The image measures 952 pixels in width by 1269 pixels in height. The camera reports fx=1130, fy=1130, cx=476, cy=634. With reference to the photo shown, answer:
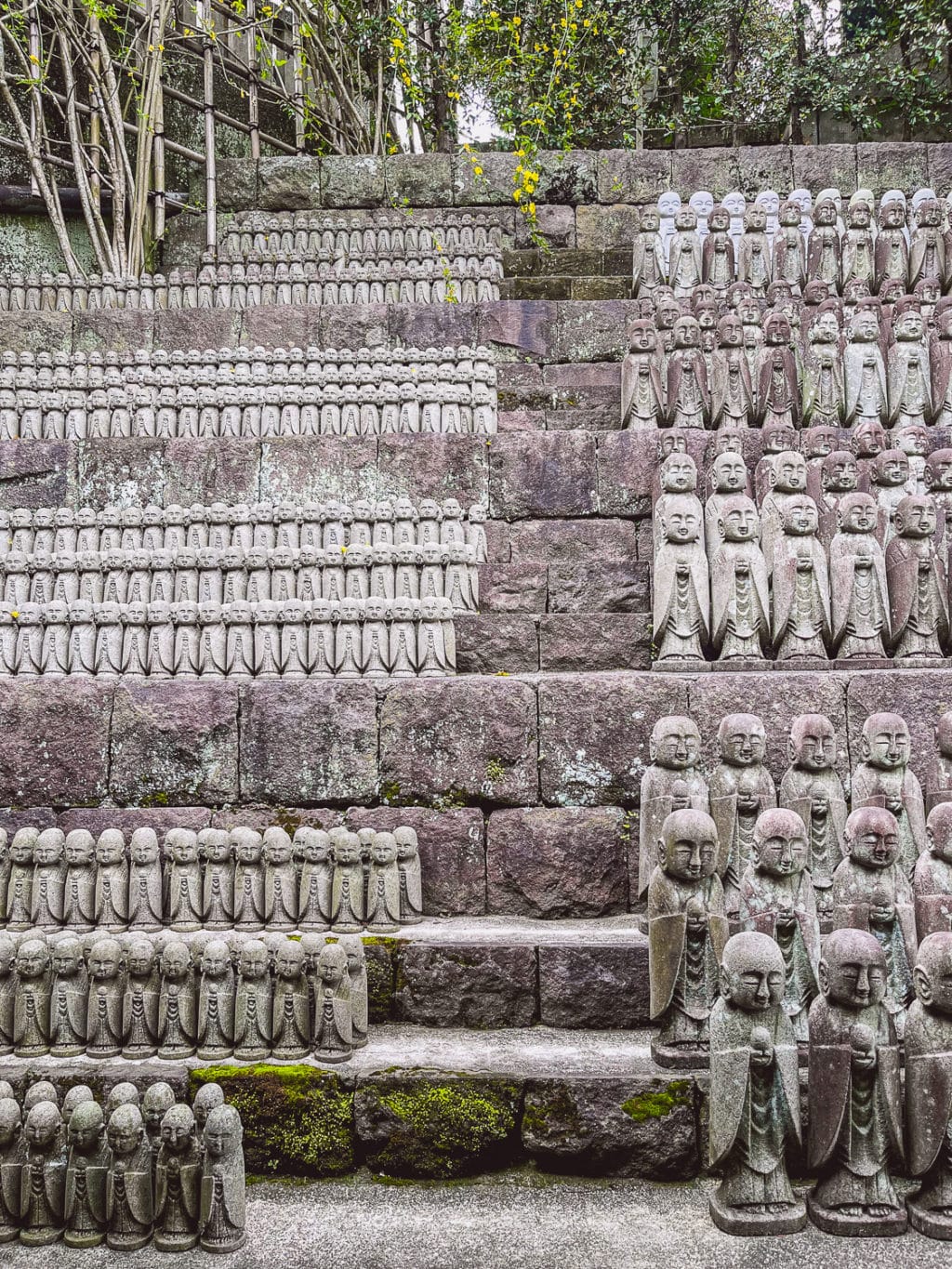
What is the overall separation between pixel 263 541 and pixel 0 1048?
3866 millimetres

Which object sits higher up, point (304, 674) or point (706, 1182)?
point (304, 674)

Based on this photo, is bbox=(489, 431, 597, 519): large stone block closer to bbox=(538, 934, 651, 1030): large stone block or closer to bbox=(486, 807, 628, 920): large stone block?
bbox=(486, 807, 628, 920): large stone block

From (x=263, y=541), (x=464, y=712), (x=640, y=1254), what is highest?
(x=263, y=541)

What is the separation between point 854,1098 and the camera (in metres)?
3.82

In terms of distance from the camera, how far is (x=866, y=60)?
48.8 ft

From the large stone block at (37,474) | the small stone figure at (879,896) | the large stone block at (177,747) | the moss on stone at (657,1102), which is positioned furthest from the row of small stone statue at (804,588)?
the large stone block at (37,474)

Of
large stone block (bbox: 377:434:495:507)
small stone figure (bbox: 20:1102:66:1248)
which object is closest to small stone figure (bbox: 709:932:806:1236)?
small stone figure (bbox: 20:1102:66:1248)

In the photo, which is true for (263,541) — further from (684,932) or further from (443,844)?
(684,932)

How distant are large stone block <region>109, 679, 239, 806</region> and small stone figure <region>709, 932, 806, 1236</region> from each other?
3217mm

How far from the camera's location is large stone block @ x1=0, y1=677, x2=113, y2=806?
246 inches

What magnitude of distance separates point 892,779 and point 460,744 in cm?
220

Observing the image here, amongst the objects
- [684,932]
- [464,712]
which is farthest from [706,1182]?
[464,712]

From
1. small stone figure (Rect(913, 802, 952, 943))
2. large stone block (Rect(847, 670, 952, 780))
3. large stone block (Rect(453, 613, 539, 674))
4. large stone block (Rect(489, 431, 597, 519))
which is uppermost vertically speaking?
large stone block (Rect(489, 431, 597, 519))

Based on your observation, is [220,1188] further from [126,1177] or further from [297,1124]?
[297,1124]
